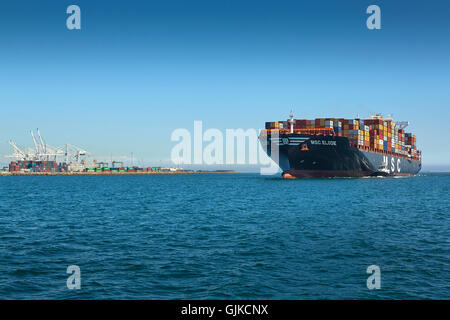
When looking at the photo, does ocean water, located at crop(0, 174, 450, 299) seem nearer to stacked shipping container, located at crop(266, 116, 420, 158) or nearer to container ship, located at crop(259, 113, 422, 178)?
container ship, located at crop(259, 113, 422, 178)

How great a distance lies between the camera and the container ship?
9125cm

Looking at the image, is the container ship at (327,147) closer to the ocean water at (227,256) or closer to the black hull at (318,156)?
the black hull at (318,156)

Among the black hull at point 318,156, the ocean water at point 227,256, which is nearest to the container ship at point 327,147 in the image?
the black hull at point 318,156

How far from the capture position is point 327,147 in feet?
299

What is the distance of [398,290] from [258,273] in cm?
549

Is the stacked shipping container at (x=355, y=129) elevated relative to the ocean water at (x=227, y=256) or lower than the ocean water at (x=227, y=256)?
elevated

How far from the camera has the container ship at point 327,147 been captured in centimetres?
9125

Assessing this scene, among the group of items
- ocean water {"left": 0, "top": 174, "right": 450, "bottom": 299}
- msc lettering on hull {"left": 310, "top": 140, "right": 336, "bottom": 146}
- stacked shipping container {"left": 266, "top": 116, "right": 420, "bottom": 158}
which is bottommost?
ocean water {"left": 0, "top": 174, "right": 450, "bottom": 299}

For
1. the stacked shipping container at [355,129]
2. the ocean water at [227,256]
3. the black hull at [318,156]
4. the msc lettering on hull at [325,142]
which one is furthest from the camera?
the stacked shipping container at [355,129]

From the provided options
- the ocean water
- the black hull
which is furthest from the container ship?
the ocean water

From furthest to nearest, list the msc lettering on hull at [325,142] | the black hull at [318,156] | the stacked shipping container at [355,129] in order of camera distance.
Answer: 1. the stacked shipping container at [355,129]
2. the black hull at [318,156]
3. the msc lettering on hull at [325,142]

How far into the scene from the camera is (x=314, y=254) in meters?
20.2

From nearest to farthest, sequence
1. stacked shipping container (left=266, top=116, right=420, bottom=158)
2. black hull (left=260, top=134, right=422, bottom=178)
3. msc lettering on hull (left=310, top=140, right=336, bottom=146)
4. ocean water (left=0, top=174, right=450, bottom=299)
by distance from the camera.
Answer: ocean water (left=0, top=174, right=450, bottom=299)
msc lettering on hull (left=310, top=140, right=336, bottom=146)
black hull (left=260, top=134, right=422, bottom=178)
stacked shipping container (left=266, top=116, right=420, bottom=158)
